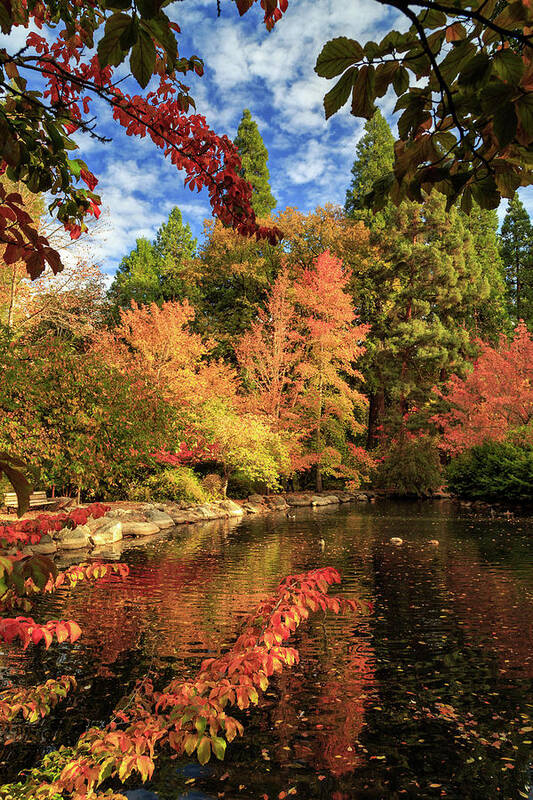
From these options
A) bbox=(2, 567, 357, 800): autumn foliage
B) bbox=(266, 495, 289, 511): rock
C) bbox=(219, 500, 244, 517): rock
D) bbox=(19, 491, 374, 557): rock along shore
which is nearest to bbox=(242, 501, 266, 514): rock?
bbox=(19, 491, 374, 557): rock along shore

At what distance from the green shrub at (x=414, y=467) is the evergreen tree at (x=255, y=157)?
56.1ft

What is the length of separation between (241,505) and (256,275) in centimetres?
1373

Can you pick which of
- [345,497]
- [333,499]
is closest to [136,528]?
[333,499]

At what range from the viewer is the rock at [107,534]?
38.1 ft

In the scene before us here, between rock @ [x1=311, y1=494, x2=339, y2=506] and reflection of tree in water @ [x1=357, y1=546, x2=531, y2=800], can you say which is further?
rock @ [x1=311, y1=494, x2=339, y2=506]

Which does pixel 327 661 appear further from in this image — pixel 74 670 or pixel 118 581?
pixel 118 581

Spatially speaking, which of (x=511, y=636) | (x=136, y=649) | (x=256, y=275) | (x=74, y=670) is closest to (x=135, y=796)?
(x=74, y=670)

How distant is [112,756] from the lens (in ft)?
7.62

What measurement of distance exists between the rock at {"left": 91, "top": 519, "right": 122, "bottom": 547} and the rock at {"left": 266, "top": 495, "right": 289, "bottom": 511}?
957 cm

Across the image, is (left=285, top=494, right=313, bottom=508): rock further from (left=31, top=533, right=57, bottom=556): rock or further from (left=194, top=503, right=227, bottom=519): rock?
(left=31, top=533, right=57, bottom=556): rock

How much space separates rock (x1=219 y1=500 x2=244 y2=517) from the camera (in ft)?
61.9

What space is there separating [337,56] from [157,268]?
4160 cm

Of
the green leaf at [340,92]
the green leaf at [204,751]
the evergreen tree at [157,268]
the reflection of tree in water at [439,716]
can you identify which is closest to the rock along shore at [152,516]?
the reflection of tree in water at [439,716]

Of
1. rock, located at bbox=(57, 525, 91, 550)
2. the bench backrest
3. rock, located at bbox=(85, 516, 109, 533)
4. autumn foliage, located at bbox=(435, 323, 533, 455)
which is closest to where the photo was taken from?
rock, located at bbox=(57, 525, 91, 550)
